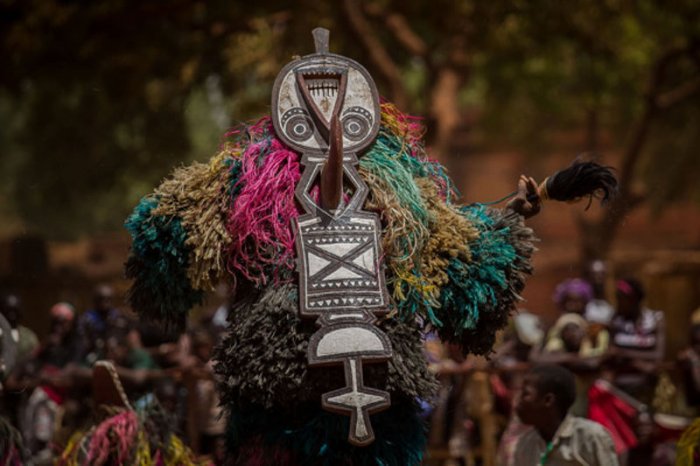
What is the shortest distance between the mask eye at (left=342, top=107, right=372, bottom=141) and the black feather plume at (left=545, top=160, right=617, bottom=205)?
801 mm

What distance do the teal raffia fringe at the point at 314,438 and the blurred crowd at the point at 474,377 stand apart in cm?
368

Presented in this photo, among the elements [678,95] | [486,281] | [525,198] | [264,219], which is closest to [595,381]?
[525,198]

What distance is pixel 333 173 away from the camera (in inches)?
183

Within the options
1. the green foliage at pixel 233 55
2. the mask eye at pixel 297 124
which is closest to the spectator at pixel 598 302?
the green foliage at pixel 233 55

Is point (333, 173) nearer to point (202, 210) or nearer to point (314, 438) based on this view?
point (202, 210)

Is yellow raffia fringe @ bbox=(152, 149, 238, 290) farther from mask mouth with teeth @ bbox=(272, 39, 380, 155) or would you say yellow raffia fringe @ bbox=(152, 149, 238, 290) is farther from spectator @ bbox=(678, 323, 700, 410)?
spectator @ bbox=(678, 323, 700, 410)

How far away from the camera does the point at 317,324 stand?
14.9ft

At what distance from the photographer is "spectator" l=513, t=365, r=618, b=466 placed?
570cm

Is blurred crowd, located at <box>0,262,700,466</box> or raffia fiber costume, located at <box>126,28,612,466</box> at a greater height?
blurred crowd, located at <box>0,262,700,466</box>

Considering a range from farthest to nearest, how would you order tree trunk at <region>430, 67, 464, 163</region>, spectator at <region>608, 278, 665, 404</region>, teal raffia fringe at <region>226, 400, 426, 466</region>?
tree trunk at <region>430, 67, 464, 163</region>, spectator at <region>608, 278, 665, 404</region>, teal raffia fringe at <region>226, 400, 426, 466</region>

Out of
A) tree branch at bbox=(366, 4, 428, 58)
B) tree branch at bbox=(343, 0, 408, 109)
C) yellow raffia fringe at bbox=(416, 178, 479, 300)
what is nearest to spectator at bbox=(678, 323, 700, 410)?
yellow raffia fringe at bbox=(416, 178, 479, 300)

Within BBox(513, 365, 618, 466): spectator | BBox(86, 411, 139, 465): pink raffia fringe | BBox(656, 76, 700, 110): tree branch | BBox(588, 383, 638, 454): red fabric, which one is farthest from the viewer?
BBox(656, 76, 700, 110): tree branch

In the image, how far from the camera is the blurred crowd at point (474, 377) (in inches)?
339

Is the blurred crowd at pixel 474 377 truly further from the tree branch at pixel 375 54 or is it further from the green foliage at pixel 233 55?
the tree branch at pixel 375 54
